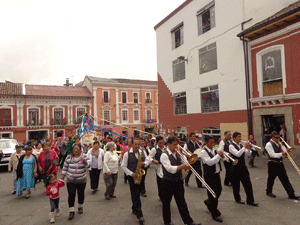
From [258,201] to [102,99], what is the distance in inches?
1211

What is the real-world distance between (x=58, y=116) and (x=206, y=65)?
80.9 ft

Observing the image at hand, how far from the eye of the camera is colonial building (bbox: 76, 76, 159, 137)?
3372 centimetres

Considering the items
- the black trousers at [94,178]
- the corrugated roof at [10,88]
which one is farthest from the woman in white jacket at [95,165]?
the corrugated roof at [10,88]

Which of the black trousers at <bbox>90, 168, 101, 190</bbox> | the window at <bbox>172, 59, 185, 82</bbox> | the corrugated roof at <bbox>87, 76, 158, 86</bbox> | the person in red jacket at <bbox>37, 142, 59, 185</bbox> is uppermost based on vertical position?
the corrugated roof at <bbox>87, 76, 158, 86</bbox>

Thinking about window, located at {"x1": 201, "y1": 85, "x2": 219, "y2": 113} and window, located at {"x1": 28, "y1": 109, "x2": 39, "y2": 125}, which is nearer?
window, located at {"x1": 201, "y1": 85, "x2": 219, "y2": 113}

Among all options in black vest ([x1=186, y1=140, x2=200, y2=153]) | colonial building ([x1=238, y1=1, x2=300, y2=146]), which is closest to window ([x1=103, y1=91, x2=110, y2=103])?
colonial building ([x1=238, y1=1, x2=300, y2=146])

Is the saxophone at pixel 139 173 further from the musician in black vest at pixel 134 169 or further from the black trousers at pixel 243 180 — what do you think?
the black trousers at pixel 243 180

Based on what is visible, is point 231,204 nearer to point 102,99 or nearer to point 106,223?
point 106,223

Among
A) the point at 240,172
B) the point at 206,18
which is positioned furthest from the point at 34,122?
the point at 240,172

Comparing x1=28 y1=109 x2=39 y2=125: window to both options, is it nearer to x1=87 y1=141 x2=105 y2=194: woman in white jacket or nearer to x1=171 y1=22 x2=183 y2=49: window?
x1=171 y1=22 x2=183 y2=49: window

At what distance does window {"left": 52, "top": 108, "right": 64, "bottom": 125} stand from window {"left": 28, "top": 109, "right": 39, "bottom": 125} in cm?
229

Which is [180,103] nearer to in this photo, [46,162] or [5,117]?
[46,162]

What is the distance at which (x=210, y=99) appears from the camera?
49.5 ft

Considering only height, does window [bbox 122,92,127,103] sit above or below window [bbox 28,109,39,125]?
above
